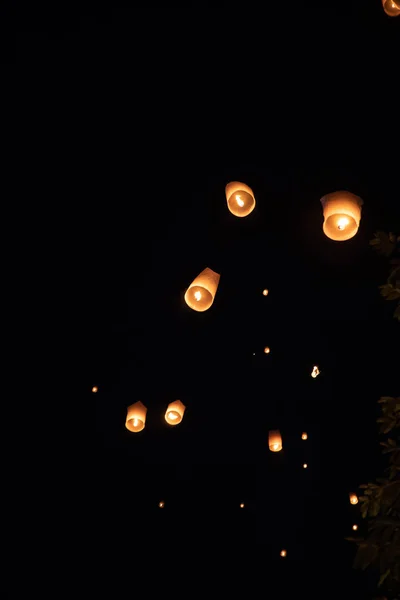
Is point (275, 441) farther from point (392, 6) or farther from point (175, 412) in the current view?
point (392, 6)

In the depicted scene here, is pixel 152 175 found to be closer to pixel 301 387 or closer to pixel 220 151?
pixel 220 151

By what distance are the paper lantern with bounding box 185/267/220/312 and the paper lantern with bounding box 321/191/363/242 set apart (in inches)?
32.2

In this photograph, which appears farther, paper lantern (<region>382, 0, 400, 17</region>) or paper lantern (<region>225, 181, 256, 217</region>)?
paper lantern (<region>225, 181, 256, 217</region>)

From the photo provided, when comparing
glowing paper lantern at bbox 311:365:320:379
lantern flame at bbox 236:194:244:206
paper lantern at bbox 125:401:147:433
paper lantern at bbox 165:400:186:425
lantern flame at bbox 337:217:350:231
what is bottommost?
paper lantern at bbox 125:401:147:433

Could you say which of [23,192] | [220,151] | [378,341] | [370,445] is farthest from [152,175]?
[370,445]

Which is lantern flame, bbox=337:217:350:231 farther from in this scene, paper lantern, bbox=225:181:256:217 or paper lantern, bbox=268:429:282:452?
paper lantern, bbox=268:429:282:452

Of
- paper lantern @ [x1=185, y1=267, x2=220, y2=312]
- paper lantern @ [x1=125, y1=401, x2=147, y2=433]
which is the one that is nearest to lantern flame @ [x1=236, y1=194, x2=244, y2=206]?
paper lantern @ [x1=185, y1=267, x2=220, y2=312]

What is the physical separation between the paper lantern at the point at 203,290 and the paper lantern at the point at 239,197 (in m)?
0.42

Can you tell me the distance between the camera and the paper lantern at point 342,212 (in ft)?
7.65

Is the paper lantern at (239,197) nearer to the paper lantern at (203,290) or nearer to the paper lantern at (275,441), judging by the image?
the paper lantern at (203,290)

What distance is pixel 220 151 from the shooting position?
153 inches

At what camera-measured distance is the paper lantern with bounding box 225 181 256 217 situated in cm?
275

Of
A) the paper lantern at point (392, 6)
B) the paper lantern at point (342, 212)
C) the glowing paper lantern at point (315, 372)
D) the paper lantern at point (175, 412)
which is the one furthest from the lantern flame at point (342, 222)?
the glowing paper lantern at point (315, 372)

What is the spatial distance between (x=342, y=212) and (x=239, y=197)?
70 centimetres
